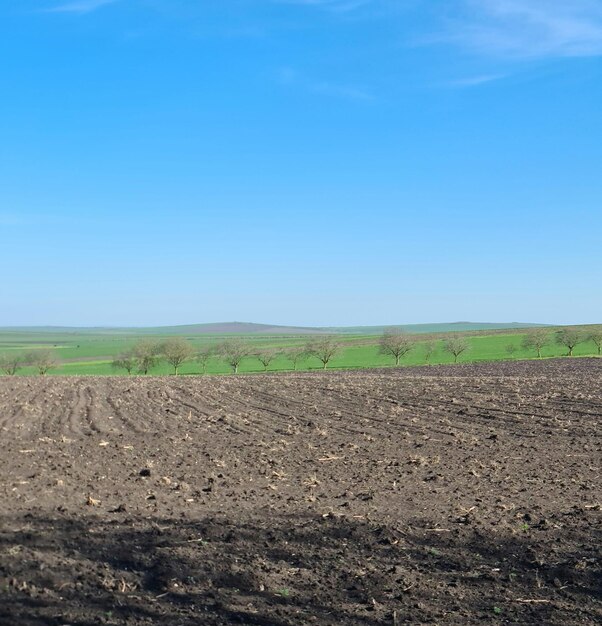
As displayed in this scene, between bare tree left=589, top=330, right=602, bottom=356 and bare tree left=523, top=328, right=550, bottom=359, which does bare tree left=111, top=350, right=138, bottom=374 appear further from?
bare tree left=589, top=330, right=602, bottom=356

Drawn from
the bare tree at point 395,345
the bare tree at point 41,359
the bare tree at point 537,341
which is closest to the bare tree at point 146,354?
the bare tree at point 41,359

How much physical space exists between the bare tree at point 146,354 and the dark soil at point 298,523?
57.0 meters

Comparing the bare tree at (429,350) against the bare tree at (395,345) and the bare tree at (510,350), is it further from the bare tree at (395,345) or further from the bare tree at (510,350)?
the bare tree at (510,350)

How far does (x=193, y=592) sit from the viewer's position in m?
7.04

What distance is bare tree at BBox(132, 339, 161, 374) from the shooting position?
7750 cm

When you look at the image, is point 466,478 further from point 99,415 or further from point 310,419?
point 99,415

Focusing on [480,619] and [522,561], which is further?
[522,561]

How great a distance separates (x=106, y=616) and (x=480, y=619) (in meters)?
3.71

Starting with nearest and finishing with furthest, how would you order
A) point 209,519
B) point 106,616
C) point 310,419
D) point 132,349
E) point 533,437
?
point 106,616 → point 209,519 → point 533,437 → point 310,419 → point 132,349

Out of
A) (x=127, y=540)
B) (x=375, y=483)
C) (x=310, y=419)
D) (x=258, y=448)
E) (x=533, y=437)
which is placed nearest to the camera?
→ (x=127, y=540)

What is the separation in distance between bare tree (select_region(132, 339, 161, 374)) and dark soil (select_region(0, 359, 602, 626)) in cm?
5696

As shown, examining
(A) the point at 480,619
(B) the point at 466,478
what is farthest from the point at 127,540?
(B) the point at 466,478

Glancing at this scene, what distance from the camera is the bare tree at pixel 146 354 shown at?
7750 centimetres

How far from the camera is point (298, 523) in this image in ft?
31.3
